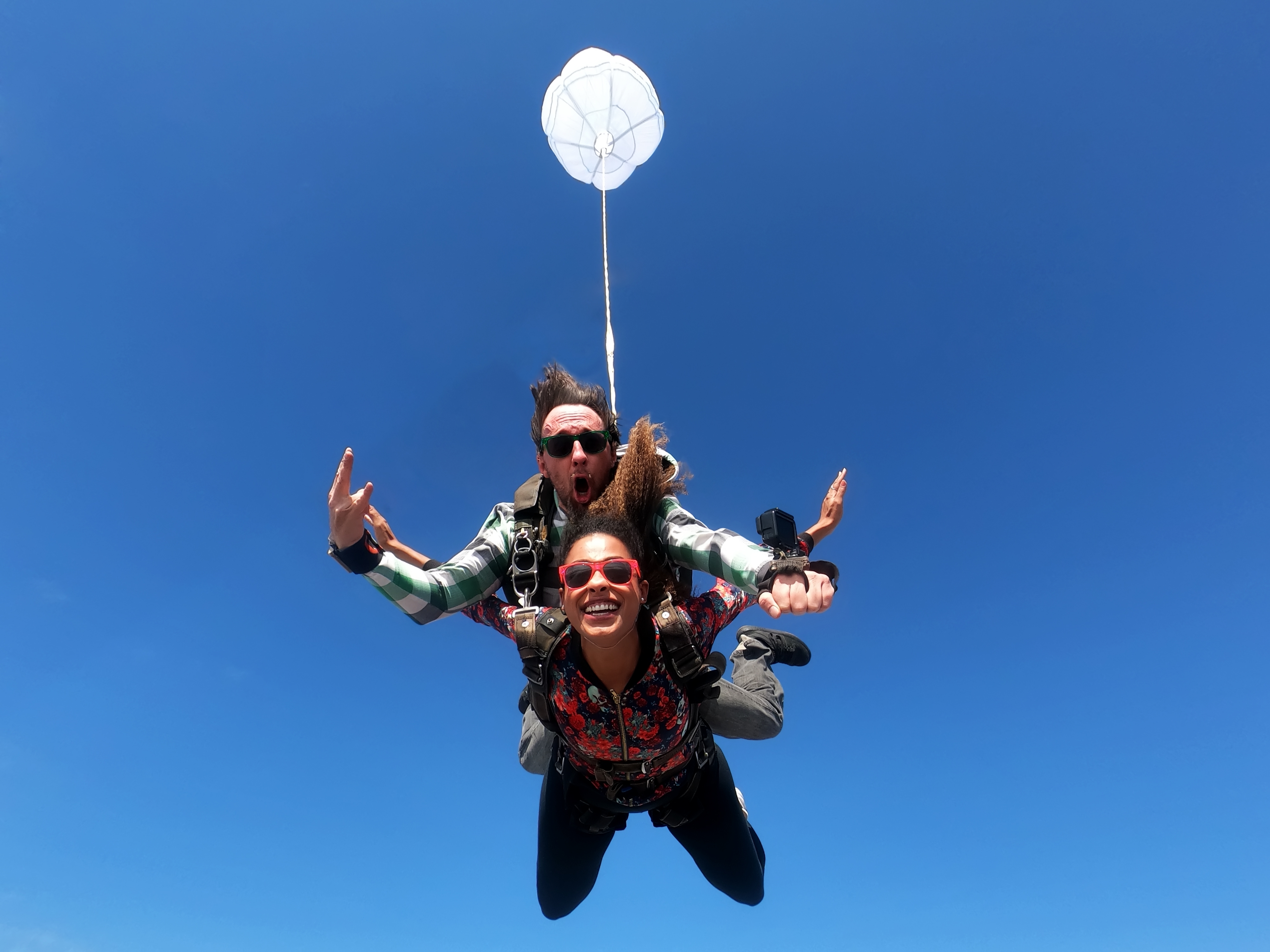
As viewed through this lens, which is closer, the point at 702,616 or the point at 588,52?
the point at 702,616

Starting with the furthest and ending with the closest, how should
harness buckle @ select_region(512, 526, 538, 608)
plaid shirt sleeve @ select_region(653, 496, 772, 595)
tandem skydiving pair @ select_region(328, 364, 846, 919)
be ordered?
harness buckle @ select_region(512, 526, 538, 608) → tandem skydiving pair @ select_region(328, 364, 846, 919) → plaid shirt sleeve @ select_region(653, 496, 772, 595)

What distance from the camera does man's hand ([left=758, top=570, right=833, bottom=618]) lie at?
214cm

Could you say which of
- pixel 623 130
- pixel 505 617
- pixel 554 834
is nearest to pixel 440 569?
pixel 505 617

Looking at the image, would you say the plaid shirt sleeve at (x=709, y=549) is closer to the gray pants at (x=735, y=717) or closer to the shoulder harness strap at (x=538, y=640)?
the shoulder harness strap at (x=538, y=640)

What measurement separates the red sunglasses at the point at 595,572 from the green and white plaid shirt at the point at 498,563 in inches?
15.5

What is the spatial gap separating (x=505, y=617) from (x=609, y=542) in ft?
2.31

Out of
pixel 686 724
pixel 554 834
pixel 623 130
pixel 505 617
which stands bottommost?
pixel 554 834

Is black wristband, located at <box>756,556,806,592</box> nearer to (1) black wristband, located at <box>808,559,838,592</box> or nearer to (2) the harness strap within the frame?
(1) black wristband, located at <box>808,559,838,592</box>

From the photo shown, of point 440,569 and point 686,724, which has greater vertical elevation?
point 440,569

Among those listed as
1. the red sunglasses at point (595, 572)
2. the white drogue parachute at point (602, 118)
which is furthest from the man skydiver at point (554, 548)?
the white drogue parachute at point (602, 118)

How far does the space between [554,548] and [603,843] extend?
178cm

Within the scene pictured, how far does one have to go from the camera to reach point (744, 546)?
2752mm

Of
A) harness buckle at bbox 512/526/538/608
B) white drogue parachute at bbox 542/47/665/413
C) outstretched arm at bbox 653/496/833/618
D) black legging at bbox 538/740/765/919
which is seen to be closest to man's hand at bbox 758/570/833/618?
outstretched arm at bbox 653/496/833/618

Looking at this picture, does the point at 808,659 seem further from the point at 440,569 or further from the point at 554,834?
the point at 440,569
